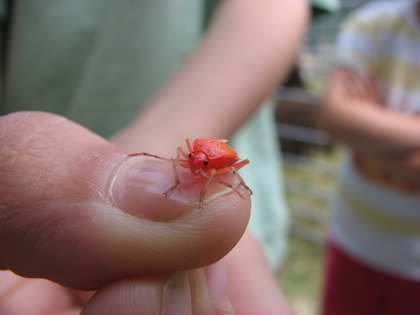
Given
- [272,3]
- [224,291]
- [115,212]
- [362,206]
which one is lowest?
[362,206]

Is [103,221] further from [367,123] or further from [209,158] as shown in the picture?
[367,123]

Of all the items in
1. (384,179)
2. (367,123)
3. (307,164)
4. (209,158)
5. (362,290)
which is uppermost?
(209,158)

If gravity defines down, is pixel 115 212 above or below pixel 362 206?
above

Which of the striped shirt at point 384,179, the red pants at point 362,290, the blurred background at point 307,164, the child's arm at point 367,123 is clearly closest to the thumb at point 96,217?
the child's arm at point 367,123

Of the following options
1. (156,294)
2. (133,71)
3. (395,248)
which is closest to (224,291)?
(156,294)

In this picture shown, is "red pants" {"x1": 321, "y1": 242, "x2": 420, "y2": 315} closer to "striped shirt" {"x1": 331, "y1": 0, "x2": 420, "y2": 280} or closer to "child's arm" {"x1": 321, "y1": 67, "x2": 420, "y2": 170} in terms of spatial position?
"striped shirt" {"x1": 331, "y1": 0, "x2": 420, "y2": 280}

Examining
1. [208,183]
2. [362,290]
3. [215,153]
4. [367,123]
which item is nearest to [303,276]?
[362,290]

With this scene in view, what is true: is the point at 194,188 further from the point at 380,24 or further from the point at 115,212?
the point at 380,24

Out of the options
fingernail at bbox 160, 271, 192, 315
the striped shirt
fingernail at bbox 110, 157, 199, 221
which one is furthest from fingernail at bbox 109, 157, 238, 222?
the striped shirt
